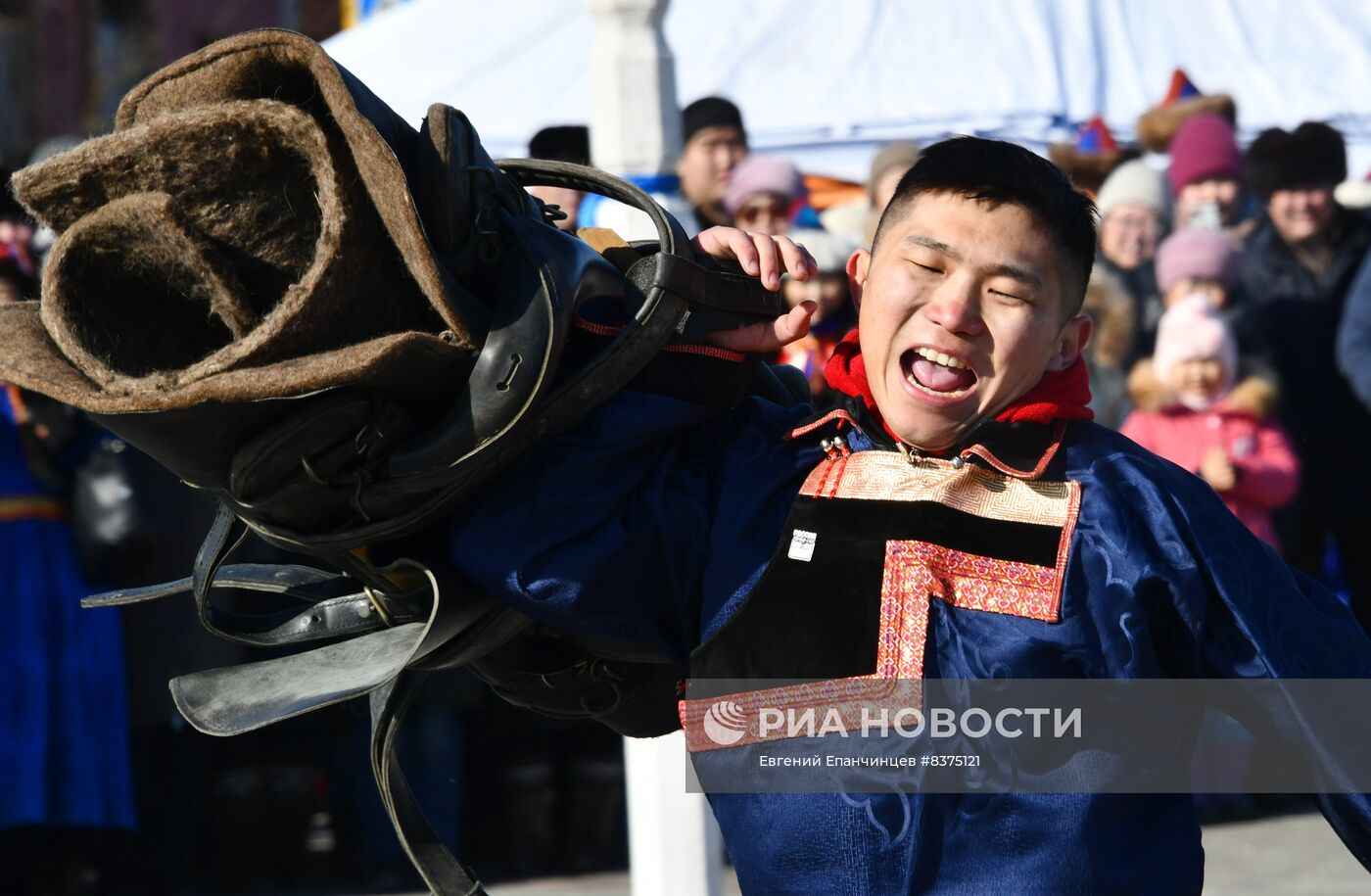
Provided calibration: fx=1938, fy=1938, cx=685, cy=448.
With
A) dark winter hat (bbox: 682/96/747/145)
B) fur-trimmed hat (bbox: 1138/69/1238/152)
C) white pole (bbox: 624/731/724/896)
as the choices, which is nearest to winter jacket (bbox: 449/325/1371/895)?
white pole (bbox: 624/731/724/896)

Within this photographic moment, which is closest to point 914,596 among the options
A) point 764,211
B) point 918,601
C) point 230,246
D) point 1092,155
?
point 918,601

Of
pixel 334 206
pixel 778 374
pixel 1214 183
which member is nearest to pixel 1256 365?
pixel 1214 183

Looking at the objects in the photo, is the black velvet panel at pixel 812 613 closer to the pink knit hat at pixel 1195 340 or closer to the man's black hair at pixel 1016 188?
the man's black hair at pixel 1016 188

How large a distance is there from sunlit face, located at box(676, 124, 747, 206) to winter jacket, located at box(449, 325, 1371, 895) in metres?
3.23

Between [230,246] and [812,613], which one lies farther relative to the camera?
[812,613]

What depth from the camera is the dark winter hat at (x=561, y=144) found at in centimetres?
533

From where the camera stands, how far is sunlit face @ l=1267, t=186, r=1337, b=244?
5.67m

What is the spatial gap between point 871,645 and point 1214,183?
3973 millimetres

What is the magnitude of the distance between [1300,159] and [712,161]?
1.75 m

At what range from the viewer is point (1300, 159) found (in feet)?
18.7

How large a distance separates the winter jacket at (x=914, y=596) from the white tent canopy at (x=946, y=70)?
4.08 m

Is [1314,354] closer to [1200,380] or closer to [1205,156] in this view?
[1200,380]

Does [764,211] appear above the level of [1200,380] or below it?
above

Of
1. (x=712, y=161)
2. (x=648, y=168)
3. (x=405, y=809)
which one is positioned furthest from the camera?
(x=712, y=161)
